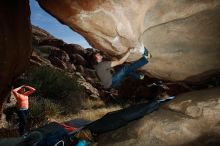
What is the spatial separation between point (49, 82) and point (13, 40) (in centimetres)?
976

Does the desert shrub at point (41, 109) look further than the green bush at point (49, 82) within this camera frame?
No

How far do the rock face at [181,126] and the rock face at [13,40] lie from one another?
3.36 metres

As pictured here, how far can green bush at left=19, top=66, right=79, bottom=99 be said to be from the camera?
52.7ft

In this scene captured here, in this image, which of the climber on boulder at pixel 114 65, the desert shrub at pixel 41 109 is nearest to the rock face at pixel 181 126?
the climber on boulder at pixel 114 65

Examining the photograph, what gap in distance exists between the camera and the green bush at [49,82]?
633 inches

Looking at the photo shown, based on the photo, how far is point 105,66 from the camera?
5.57 meters

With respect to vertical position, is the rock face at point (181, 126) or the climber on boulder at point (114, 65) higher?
the climber on boulder at point (114, 65)

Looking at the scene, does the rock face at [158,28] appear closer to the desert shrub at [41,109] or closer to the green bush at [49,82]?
the desert shrub at [41,109]

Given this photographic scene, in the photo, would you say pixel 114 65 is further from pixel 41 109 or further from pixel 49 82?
pixel 49 82

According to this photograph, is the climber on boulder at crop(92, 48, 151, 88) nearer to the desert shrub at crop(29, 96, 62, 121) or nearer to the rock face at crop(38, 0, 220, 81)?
the rock face at crop(38, 0, 220, 81)

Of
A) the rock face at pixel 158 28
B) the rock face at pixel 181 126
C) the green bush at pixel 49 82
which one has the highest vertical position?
the green bush at pixel 49 82

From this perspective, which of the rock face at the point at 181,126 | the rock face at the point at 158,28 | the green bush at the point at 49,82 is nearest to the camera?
the rock face at the point at 181,126

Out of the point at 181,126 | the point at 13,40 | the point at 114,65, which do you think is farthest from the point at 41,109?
the point at 181,126

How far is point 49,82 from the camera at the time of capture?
56.0 feet
